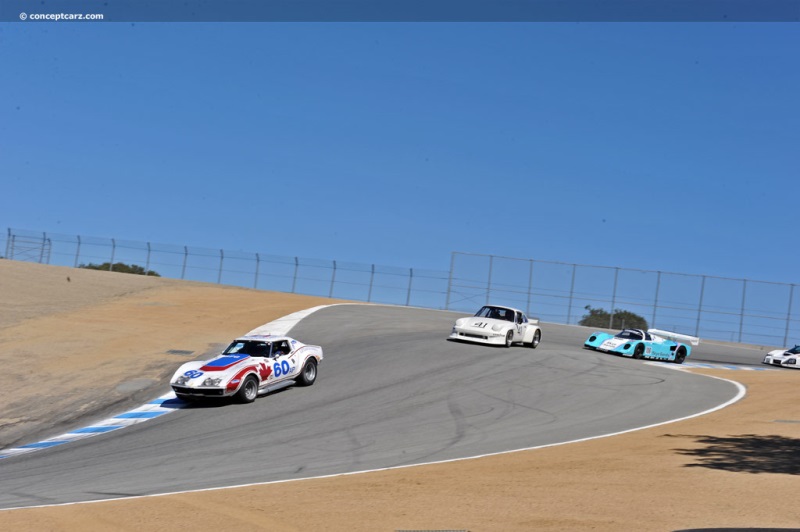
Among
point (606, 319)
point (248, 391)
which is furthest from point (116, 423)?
point (606, 319)

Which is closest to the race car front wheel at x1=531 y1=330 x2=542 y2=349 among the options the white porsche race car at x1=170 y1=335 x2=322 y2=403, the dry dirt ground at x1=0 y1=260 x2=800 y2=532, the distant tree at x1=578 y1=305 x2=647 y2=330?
the dry dirt ground at x1=0 y1=260 x2=800 y2=532

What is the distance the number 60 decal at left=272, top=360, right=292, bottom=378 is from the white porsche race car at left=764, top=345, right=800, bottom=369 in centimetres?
→ 2119

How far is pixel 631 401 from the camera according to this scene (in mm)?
19156

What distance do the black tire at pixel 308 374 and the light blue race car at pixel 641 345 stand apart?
1231cm

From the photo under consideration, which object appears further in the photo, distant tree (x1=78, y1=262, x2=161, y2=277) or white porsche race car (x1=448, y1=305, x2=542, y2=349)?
distant tree (x1=78, y1=262, x2=161, y2=277)

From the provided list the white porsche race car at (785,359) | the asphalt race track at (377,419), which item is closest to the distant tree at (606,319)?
the white porsche race car at (785,359)

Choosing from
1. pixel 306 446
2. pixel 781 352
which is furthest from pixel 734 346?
pixel 306 446

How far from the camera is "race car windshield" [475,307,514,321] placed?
26.6 m

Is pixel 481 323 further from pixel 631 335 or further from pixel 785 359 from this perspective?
pixel 785 359

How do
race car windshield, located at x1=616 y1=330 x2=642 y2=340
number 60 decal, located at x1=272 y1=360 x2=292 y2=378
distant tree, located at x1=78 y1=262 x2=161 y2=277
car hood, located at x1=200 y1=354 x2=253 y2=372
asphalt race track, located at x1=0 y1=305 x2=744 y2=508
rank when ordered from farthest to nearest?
distant tree, located at x1=78 y1=262 x2=161 y2=277 → race car windshield, located at x1=616 y1=330 x2=642 y2=340 → number 60 decal, located at x1=272 y1=360 x2=292 y2=378 → car hood, located at x1=200 y1=354 x2=253 y2=372 → asphalt race track, located at x1=0 y1=305 x2=744 y2=508

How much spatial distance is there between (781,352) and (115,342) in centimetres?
2455

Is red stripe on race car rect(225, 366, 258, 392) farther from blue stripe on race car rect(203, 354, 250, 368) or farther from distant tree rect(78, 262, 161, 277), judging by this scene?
distant tree rect(78, 262, 161, 277)

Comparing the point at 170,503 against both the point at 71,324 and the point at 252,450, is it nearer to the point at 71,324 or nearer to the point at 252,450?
the point at 252,450

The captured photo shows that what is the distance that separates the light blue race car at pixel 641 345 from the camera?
2870 cm
